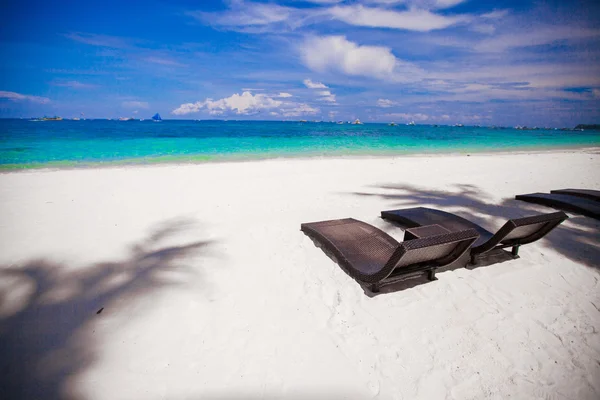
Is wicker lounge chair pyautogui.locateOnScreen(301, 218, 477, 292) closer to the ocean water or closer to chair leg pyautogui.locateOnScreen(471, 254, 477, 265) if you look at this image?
chair leg pyautogui.locateOnScreen(471, 254, 477, 265)

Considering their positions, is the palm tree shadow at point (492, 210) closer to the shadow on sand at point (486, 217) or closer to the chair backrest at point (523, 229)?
the shadow on sand at point (486, 217)

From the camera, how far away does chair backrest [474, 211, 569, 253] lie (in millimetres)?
3564

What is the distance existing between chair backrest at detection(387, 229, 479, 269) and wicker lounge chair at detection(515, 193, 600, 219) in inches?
190

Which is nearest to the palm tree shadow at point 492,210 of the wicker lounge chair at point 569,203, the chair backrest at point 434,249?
the wicker lounge chair at point 569,203

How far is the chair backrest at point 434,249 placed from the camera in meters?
2.81

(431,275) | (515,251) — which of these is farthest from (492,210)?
(431,275)

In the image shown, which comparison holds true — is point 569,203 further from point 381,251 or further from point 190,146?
point 190,146

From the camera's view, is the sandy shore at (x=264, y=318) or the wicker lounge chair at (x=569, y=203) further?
the wicker lounge chair at (x=569, y=203)

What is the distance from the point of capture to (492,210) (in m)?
6.72

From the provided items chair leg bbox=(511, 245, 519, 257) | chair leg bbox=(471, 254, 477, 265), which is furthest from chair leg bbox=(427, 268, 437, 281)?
chair leg bbox=(511, 245, 519, 257)

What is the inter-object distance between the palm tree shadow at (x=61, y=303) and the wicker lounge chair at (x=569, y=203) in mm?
7422

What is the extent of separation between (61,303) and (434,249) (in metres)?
4.07

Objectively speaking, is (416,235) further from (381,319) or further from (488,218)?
(488,218)

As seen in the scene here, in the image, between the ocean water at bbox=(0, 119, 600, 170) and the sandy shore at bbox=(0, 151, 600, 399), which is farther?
the ocean water at bbox=(0, 119, 600, 170)
